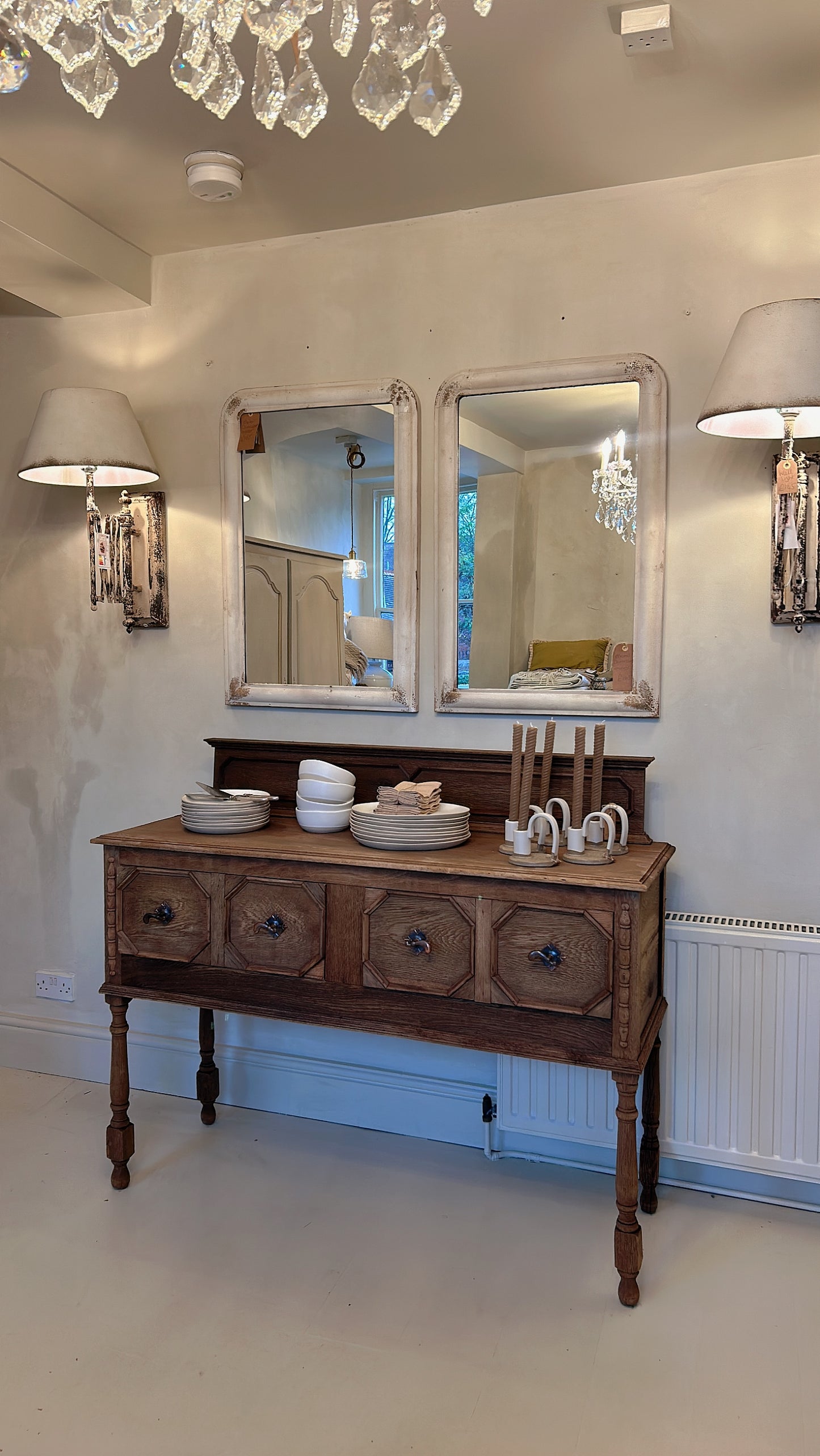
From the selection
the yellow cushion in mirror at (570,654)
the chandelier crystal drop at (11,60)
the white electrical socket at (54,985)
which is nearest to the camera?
the chandelier crystal drop at (11,60)

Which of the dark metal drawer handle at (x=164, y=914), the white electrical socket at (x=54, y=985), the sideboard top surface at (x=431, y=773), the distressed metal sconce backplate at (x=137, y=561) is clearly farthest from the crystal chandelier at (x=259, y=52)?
the white electrical socket at (x=54, y=985)

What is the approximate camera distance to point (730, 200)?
2.49 m

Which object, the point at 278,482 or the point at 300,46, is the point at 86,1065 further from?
the point at 300,46

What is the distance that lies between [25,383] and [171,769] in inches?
53.9

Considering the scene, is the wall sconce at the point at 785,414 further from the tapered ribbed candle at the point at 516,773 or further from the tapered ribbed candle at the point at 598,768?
the tapered ribbed candle at the point at 516,773

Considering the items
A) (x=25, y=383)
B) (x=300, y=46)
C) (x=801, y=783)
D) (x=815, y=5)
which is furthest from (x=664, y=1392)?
(x=25, y=383)

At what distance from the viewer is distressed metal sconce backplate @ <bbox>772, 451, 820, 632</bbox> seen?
2.40 m

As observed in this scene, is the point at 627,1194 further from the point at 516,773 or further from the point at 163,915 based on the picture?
the point at 163,915

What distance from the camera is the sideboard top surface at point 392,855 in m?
2.11

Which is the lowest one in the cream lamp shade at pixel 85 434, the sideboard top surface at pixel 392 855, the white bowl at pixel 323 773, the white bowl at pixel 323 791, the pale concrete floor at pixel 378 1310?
the pale concrete floor at pixel 378 1310

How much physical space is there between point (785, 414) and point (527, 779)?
1.03m

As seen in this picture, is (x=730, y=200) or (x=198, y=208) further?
(x=198, y=208)

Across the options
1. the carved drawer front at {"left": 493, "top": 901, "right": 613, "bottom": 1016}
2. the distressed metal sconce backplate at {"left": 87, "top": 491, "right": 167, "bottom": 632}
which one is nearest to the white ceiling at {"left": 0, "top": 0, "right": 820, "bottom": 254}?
the distressed metal sconce backplate at {"left": 87, "top": 491, "right": 167, "bottom": 632}

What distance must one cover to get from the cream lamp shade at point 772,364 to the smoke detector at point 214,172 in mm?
1287
